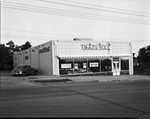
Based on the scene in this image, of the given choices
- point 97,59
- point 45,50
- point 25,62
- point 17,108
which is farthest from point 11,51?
point 17,108

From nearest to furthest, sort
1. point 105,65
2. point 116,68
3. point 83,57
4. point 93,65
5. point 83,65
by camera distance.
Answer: point 83,57, point 83,65, point 93,65, point 105,65, point 116,68

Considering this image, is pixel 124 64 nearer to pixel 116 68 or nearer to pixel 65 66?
pixel 116 68

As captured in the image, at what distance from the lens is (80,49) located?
3078 centimetres

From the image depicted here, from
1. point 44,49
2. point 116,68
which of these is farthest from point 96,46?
point 44,49

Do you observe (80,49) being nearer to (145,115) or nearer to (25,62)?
(25,62)

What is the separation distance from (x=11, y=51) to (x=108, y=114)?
63.0 m

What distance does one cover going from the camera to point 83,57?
30.7 metres

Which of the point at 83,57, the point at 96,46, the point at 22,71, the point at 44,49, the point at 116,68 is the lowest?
the point at 22,71

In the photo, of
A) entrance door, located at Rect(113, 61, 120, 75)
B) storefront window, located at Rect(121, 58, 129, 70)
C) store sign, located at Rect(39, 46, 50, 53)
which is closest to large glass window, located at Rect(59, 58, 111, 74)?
entrance door, located at Rect(113, 61, 120, 75)

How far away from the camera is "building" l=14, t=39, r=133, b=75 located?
29.6 meters

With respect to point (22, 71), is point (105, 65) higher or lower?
higher

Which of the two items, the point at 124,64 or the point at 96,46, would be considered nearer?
the point at 96,46

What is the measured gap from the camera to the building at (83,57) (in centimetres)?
2958

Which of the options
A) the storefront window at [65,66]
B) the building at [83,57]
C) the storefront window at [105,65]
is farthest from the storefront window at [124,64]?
the storefront window at [65,66]
